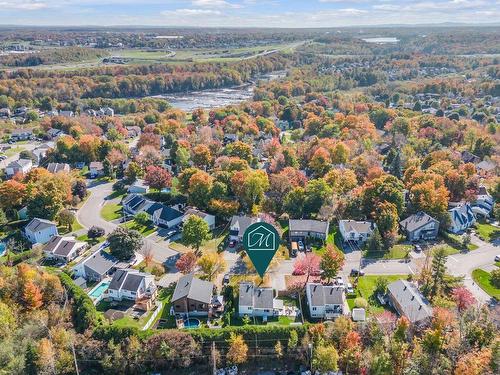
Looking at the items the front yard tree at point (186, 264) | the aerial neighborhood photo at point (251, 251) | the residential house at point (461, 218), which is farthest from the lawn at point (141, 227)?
the residential house at point (461, 218)

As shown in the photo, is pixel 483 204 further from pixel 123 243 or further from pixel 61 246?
pixel 61 246

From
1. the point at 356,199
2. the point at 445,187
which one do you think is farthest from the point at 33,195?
the point at 445,187

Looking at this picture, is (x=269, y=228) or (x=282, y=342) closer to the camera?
(x=269, y=228)

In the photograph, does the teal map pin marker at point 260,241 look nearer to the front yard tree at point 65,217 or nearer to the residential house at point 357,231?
the residential house at point 357,231

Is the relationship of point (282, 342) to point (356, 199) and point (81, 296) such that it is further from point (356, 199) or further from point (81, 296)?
point (356, 199)

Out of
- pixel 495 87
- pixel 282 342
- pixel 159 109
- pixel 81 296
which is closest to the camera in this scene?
pixel 282 342

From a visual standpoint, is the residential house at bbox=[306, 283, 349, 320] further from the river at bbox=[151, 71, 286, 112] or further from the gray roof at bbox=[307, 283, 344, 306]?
the river at bbox=[151, 71, 286, 112]

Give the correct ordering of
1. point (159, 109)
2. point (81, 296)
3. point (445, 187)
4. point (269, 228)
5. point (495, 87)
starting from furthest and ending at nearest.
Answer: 1. point (495, 87)
2. point (159, 109)
3. point (445, 187)
4. point (81, 296)
5. point (269, 228)
